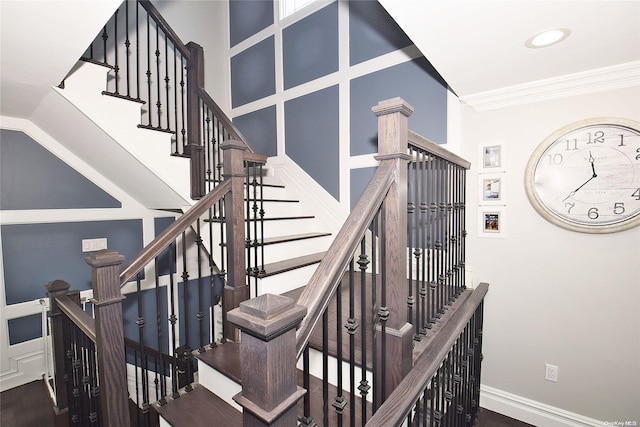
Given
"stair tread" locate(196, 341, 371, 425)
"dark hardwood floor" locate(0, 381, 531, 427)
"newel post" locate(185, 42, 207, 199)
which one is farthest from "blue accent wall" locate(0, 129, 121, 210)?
"stair tread" locate(196, 341, 371, 425)

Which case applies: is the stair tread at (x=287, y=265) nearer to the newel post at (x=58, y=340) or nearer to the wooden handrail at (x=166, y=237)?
the wooden handrail at (x=166, y=237)

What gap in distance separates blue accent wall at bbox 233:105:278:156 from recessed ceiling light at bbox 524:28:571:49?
8.63ft

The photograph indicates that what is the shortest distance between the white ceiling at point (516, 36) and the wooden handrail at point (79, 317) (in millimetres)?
2059

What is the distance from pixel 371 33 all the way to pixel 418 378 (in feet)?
8.92

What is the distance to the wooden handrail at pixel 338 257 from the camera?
2.59 ft

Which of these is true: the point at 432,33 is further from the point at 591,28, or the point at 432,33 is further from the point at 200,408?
the point at 200,408

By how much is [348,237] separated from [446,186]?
1.14 metres

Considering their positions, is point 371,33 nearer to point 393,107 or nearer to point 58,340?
point 393,107

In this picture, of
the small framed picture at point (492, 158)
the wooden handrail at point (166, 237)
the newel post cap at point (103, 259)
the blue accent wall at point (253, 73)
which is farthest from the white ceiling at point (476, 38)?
the blue accent wall at point (253, 73)

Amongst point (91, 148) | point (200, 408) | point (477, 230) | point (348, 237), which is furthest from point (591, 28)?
point (91, 148)

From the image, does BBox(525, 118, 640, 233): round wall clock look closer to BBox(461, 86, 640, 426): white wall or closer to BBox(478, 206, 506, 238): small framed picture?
BBox(461, 86, 640, 426): white wall

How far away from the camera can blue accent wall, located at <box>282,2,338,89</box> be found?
2973 millimetres

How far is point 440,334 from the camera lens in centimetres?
150

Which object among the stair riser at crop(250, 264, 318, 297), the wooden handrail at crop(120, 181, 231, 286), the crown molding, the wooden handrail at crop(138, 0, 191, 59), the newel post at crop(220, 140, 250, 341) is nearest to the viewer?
the wooden handrail at crop(120, 181, 231, 286)
